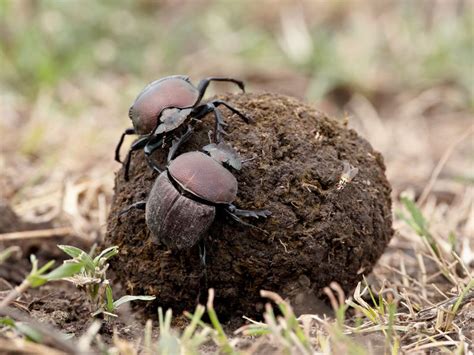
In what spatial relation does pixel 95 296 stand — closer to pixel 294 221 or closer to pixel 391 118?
pixel 294 221

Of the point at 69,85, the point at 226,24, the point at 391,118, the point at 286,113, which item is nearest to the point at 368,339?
the point at 286,113

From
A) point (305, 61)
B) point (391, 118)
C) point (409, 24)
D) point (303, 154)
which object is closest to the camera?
point (303, 154)

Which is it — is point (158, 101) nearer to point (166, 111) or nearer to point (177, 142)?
point (166, 111)

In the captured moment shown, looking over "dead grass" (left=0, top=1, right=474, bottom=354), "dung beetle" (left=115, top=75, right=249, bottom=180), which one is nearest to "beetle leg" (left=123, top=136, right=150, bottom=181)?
"dung beetle" (left=115, top=75, right=249, bottom=180)

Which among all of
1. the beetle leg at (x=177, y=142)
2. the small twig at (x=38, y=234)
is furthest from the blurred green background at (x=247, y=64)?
the beetle leg at (x=177, y=142)

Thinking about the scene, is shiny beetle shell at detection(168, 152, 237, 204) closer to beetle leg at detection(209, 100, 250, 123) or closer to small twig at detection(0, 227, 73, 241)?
beetle leg at detection(209, 100, 250, 123)

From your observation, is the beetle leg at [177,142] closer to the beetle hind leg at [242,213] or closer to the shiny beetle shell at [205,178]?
the shiny beetle shell at [205,178]

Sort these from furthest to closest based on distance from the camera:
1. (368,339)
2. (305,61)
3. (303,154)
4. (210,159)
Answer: (305,61)
(303,154)
(210,159)
(368,339)
